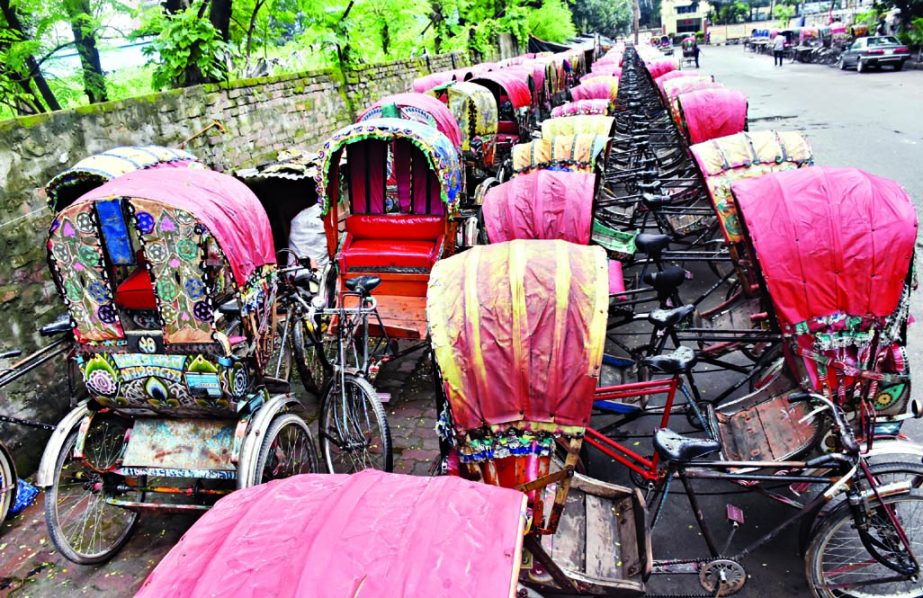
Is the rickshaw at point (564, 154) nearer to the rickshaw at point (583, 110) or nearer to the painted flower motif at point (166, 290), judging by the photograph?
the rickshaw at point (583, 110)

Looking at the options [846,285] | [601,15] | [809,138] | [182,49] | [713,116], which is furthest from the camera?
[601,15]

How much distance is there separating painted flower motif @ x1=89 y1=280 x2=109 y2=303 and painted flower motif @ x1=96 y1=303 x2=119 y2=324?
0.15 feet

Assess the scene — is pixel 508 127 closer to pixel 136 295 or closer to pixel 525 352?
pixel 136 295

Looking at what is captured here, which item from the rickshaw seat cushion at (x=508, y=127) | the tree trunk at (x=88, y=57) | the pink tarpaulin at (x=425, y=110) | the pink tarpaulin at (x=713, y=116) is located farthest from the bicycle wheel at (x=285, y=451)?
the rickshaw seat cushion at (x=508, y=127)

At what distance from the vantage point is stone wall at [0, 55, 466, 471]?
510 centimetres

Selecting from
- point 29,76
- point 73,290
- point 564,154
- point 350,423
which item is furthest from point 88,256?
point 29,76

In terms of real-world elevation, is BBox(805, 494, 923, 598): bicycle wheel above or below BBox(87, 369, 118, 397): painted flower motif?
below

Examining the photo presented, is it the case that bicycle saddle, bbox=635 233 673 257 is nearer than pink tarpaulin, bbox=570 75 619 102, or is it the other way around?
bicycle saddle, bbox=635 233 673 257

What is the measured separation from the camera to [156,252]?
154 inches

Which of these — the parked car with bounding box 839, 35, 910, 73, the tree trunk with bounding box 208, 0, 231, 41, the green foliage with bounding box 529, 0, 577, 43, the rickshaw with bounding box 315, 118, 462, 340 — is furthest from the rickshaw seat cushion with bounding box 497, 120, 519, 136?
the green foliage with bounding box 529, 0, 577, 43

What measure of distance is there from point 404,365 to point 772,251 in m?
3.84

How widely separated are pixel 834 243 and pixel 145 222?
403 centimetres

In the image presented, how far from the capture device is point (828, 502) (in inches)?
126

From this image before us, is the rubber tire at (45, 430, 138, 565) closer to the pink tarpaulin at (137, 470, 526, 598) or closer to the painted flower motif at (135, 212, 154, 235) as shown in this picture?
the painted flower motif at (135, 212, 154, 235)
